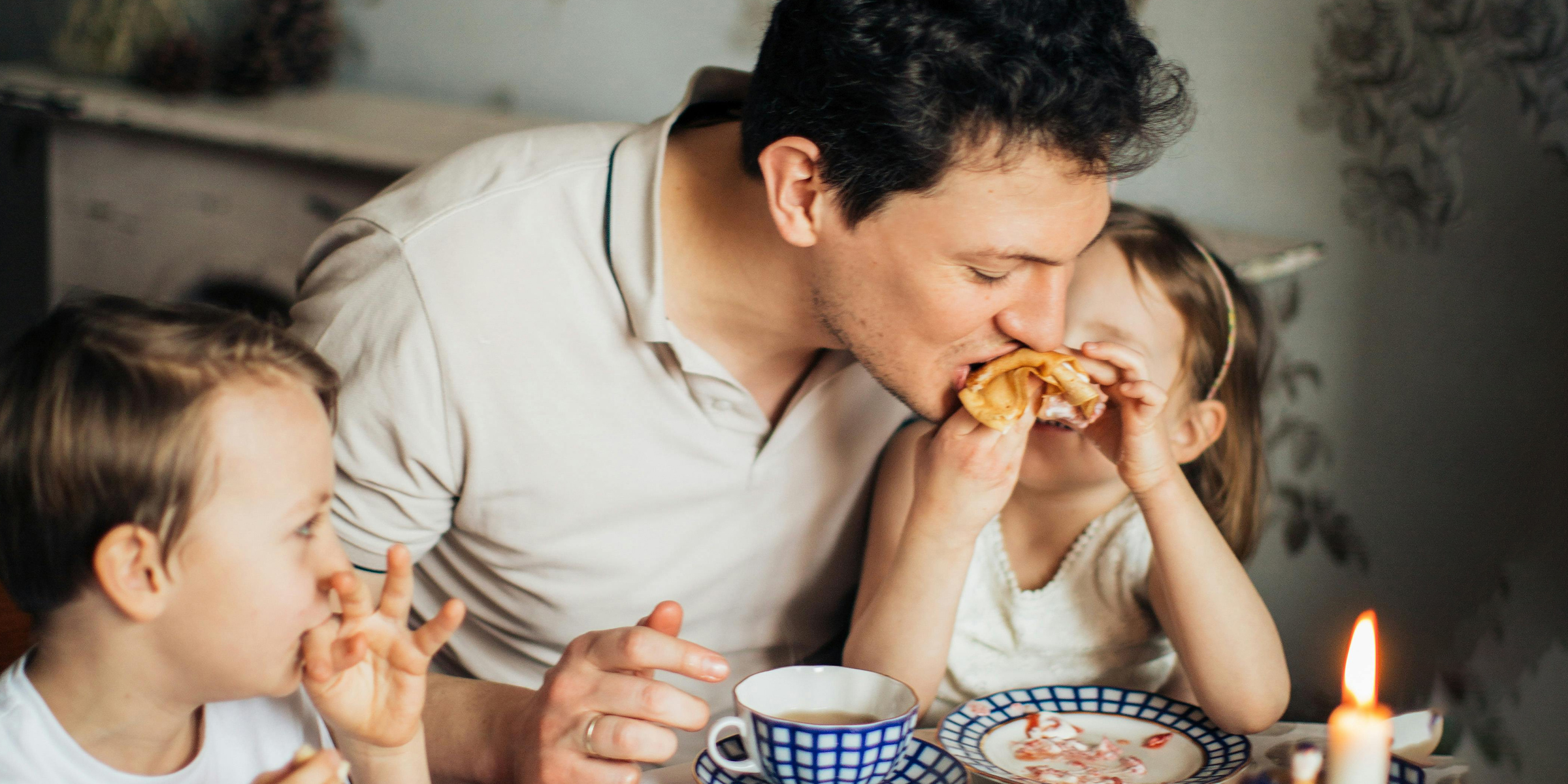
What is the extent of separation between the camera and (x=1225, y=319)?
147 centimetres

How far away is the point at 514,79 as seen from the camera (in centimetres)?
271

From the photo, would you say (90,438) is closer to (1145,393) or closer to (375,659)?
(375,659)

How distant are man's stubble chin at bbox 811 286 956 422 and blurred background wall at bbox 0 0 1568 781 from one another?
0.92 m

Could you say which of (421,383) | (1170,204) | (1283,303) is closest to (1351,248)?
(1283,303)

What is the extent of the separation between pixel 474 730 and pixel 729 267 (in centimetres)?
59

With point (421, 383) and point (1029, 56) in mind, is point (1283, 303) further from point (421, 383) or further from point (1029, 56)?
point (421, 383)

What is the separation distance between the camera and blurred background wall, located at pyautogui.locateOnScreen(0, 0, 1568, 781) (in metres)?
1.64

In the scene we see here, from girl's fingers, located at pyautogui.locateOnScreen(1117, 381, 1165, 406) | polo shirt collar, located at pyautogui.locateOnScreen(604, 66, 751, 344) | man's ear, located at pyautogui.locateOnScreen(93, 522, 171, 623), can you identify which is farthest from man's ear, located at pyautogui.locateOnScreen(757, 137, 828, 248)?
man's ear, located at pyautogui.locateOnScreen(93, 522, 171, 623)

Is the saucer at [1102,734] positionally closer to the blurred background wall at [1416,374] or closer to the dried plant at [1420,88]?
the blurred background wall at [1416,374]

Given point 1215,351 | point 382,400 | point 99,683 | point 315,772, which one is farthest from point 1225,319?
point 99,683

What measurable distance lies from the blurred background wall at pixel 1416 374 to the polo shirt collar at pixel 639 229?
1.00m

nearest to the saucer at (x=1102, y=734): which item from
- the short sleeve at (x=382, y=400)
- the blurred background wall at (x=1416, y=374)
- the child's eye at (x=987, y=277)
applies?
the child's eye at (x=987, y=277)

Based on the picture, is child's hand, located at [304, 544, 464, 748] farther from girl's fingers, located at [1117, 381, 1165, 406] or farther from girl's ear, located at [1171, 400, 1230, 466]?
girl's ear, located at [1171, 400, 1230, 466]

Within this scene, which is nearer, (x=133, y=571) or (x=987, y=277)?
(x=133, y=571)
